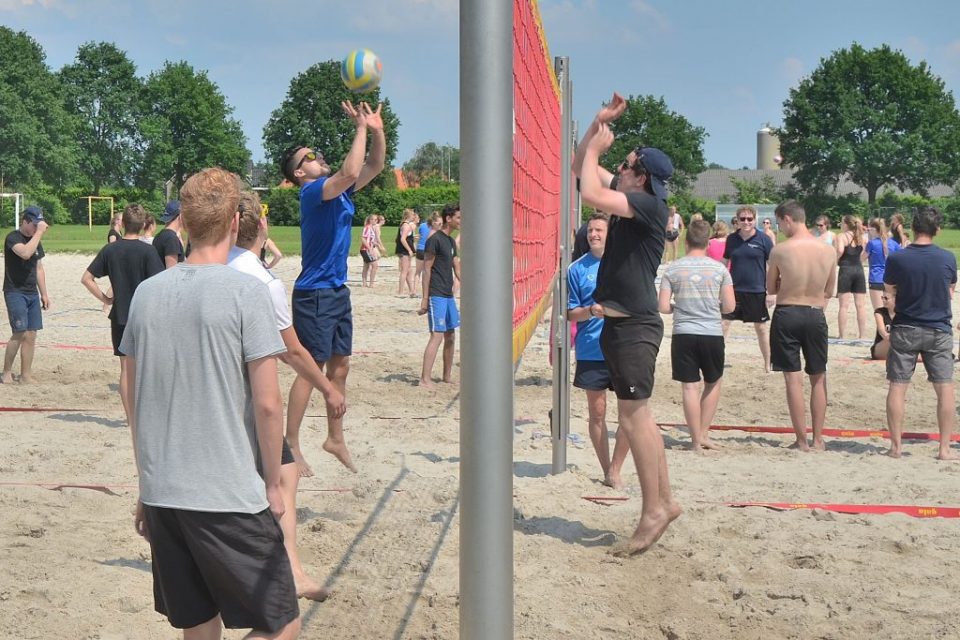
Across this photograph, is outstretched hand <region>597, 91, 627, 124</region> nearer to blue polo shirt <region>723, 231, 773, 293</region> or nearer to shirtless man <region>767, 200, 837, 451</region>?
shirtless man <region>767, 200, 837, 451</region>

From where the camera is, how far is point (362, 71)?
5.50 metres

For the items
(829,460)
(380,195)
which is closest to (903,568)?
(829,460)

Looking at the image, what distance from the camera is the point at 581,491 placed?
20.6 feet

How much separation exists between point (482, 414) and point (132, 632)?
195 centimetres

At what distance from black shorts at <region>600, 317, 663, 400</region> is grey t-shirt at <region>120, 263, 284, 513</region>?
8.61 ft

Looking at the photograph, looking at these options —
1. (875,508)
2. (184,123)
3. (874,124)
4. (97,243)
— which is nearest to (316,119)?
(184,123)

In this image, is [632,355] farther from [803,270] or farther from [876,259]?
[876,259]

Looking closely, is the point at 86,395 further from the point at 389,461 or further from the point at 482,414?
the point at 482,414

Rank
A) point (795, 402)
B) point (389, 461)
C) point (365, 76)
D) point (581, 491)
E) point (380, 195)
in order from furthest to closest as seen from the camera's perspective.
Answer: point (380, 195) → point (795, 402) → point (389, 461) → point (581, 491) → point (365, 76)

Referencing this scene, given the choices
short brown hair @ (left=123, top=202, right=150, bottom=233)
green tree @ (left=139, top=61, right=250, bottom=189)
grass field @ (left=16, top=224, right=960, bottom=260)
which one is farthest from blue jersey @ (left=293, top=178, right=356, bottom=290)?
green tree @ (left=139, top=61, right=250, bottom=189)

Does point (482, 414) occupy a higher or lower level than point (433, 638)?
higher

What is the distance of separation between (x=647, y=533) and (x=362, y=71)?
2697 millimetres

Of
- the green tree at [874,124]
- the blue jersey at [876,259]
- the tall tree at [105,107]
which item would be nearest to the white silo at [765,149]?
the green tree at [874,124]

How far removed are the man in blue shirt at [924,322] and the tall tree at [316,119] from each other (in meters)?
73.8
